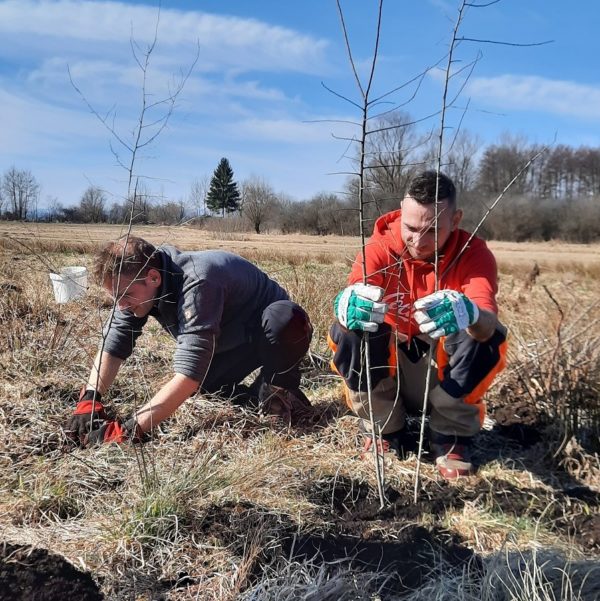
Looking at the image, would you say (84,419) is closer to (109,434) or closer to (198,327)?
(109,434)

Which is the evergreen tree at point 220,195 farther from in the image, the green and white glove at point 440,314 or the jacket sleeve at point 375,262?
the green and white glove at point 440,314

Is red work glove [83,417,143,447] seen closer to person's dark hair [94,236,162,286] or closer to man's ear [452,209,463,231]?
person's dark hair [94,236,162,286]

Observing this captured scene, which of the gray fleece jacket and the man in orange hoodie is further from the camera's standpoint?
the gray fleece jacket

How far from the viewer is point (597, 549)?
1.95m

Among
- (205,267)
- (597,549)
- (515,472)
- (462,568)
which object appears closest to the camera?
(462,568)

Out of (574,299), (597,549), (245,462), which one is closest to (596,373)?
(574,299)

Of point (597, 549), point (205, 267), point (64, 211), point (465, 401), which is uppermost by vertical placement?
point (64, 211)

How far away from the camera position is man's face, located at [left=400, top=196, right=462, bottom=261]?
237 cm

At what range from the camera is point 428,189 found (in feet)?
7.76

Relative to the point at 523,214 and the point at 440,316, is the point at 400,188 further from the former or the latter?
the point at 523,214

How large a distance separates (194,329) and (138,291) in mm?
306

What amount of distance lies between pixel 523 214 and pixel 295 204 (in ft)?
32.3

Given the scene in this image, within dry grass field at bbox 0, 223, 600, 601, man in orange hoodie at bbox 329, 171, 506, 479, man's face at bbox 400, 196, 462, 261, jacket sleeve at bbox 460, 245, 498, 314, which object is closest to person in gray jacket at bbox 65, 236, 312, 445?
dry grass field at bbox 0, 223, 600, 601

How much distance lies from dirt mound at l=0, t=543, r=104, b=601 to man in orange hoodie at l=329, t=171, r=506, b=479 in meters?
1.20
